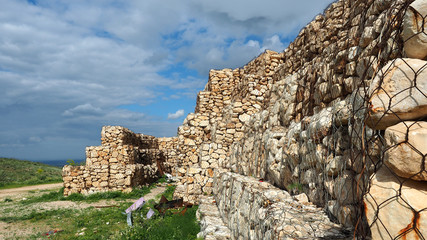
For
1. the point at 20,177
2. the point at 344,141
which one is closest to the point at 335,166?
the point at 344,141

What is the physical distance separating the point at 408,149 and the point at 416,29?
0.81 m

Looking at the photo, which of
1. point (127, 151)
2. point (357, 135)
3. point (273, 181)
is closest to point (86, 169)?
point (127, 151)

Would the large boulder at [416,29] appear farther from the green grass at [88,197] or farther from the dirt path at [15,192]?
the dirt path at [15,192]

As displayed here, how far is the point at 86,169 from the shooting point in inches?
590

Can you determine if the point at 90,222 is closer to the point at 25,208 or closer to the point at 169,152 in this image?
the point at 25,208

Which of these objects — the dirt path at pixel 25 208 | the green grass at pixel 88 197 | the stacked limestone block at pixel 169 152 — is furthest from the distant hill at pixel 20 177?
the stacked limestone block at pixel 169 152

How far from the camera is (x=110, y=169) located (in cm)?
1534

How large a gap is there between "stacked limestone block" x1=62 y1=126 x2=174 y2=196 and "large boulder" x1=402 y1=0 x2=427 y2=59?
1565 cm

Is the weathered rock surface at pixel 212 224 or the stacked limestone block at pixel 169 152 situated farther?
the stacked limestone block at pixel 169 152

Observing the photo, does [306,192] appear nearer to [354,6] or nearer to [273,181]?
[273,181]

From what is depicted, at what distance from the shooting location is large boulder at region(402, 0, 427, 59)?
160 centimetres

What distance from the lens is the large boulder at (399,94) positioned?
1.52 meters

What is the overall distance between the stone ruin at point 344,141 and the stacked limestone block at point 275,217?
0.04 ft

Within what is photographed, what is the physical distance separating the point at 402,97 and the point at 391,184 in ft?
1.77
